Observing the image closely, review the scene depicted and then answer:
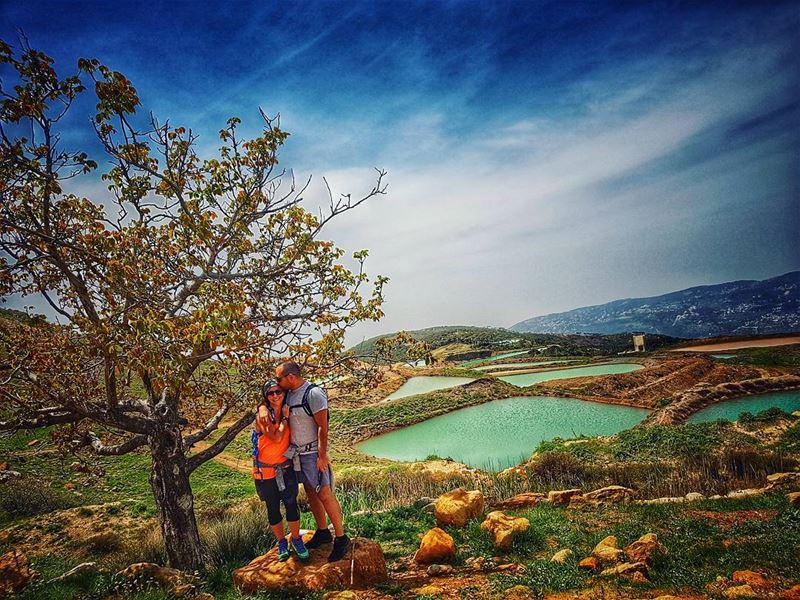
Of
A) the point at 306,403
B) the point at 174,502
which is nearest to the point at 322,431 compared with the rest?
the point at 306,403

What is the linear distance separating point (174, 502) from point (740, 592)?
26.7 ft

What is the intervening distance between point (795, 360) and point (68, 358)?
47347 millimetres

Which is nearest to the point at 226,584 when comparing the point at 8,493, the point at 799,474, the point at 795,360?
the point at 799,474

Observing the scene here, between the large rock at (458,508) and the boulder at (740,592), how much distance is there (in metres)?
4.50

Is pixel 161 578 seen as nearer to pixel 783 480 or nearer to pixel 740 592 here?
pixel 740 592

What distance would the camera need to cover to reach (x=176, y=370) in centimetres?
427

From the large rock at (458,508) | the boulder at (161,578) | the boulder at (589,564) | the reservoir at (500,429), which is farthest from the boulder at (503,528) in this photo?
the reservoir at (500,429)

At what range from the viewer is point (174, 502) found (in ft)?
22.8

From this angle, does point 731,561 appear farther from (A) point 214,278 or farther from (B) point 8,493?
(B) point 8,493

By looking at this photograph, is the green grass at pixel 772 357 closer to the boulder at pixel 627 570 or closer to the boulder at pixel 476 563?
the boulder at pixel 627 570

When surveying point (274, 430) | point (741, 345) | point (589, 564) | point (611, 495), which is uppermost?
point (274, 430)

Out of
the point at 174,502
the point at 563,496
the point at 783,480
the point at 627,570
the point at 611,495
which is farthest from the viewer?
the point at 563,496

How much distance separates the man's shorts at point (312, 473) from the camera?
5242 millimetres

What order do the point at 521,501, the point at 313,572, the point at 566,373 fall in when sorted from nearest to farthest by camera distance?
the point at 313,572, the point at 521,501, the point at 566,373
